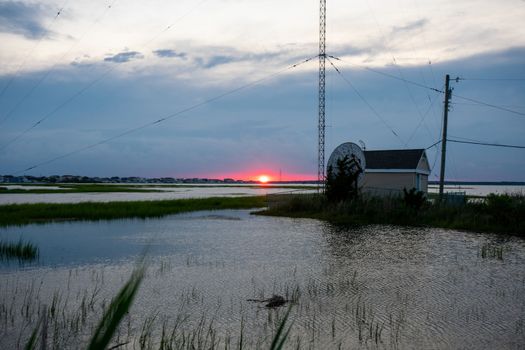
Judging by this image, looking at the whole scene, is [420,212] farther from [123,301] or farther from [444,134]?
[123,301]

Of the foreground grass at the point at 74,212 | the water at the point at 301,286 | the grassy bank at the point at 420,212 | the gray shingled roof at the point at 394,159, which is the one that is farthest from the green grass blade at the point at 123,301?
the gray shingled roof at the point at 394,159

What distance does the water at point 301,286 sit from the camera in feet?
28.6

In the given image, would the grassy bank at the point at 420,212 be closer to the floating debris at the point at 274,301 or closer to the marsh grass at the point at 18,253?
the marsh grass at the point at 18,253

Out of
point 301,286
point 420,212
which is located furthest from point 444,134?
point 301,286

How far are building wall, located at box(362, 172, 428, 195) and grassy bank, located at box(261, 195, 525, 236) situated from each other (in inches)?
290

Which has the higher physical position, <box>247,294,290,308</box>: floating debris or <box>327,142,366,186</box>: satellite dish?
<box>327,142,366,186</box>: satellite dish

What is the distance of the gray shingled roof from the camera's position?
40844 millimetres

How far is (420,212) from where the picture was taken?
29328 mm

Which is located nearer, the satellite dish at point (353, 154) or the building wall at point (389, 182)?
the satellite dish at point (353, 154)

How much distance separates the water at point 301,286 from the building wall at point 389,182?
59.5 feet

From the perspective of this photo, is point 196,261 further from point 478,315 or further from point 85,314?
point 478,315

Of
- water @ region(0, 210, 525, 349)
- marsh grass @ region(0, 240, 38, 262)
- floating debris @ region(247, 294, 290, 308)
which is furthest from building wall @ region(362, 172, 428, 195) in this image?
floating debris @ region(247, 294, 290, 308)

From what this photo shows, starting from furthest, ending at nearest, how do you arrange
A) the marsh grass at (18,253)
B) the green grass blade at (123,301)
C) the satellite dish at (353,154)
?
the satellite dish at (353,154) → the marsh grass at (18,253) → the green grass blade at (123,301)

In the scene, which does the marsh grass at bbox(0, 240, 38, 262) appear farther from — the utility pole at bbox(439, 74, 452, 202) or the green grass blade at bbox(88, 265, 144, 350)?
the utility pole at bbox(439, 74, 452, 202)
